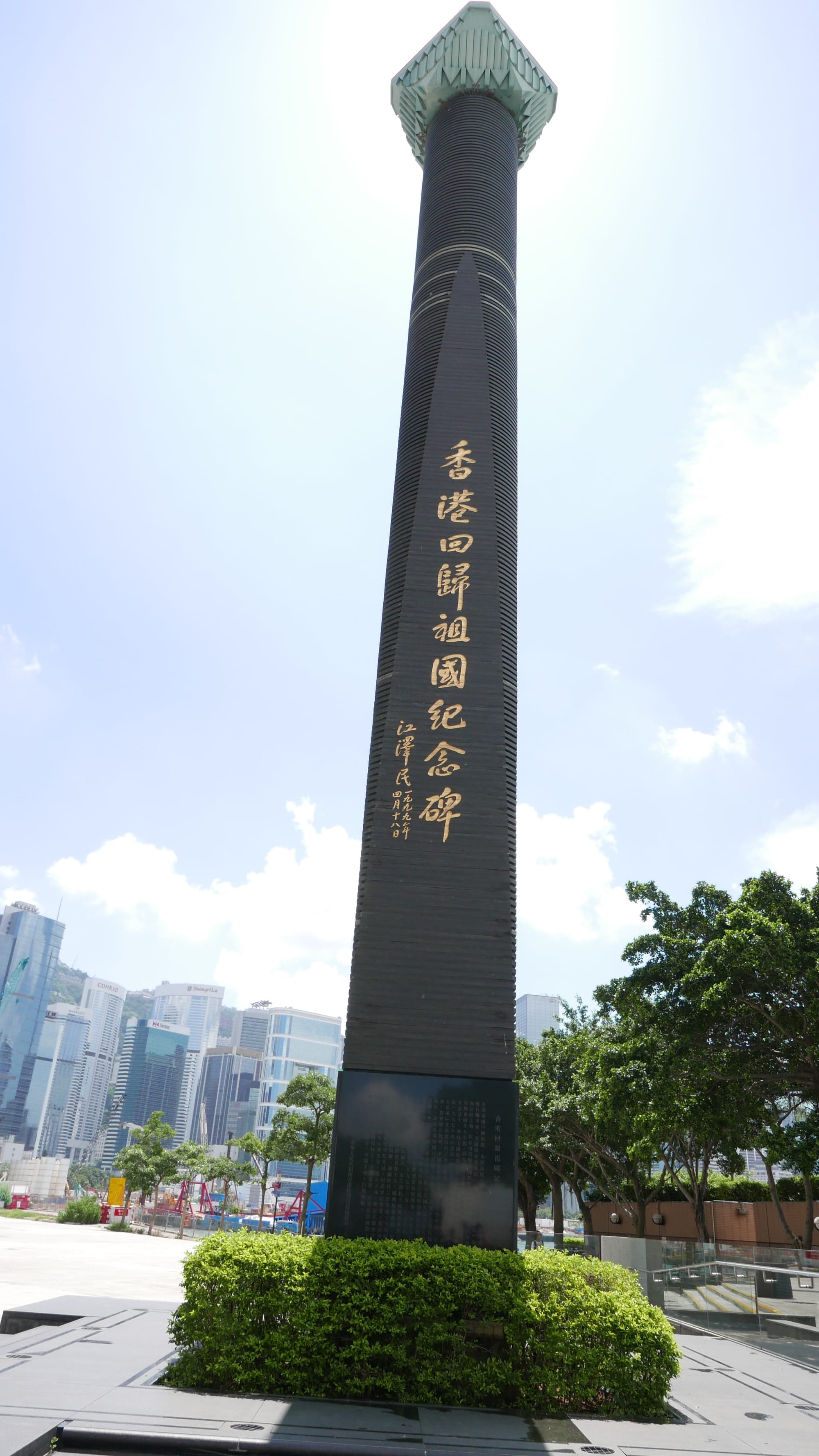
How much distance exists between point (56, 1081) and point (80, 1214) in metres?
126

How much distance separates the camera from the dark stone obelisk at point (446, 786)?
23.5 ft

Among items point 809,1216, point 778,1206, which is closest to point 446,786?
point 778,1206

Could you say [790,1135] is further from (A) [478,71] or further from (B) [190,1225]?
(B) [190,1225]

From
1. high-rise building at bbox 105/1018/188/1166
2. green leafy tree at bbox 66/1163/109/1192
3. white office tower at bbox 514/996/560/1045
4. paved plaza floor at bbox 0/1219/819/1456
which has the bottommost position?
green leafy tree at bbox 66/1163/109/1192

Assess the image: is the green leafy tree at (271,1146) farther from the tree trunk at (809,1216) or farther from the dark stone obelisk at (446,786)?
the dark stone obelisk at (446,786)

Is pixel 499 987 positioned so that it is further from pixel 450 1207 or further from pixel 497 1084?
pixel 450 1207

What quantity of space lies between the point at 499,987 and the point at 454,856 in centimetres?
121

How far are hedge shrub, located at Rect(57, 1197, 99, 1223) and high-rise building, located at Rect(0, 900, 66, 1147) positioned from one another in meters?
98.5

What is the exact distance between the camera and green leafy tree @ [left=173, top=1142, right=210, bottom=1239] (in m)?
33.1

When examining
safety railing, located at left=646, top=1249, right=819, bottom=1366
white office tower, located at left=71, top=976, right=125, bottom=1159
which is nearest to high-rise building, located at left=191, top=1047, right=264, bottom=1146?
white office tower, located at left=71, top=976, right=125, bottom=1159

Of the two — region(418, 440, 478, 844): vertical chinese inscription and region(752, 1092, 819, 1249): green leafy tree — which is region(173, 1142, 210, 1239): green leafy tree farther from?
region(418, 440, 478, 844): vertical chinese inscription

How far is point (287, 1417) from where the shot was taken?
495 cm

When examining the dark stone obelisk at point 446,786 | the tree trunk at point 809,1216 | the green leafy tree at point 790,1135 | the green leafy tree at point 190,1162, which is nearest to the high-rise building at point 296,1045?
the green leafy tree at point 190,1162

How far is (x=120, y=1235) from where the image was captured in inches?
1008
